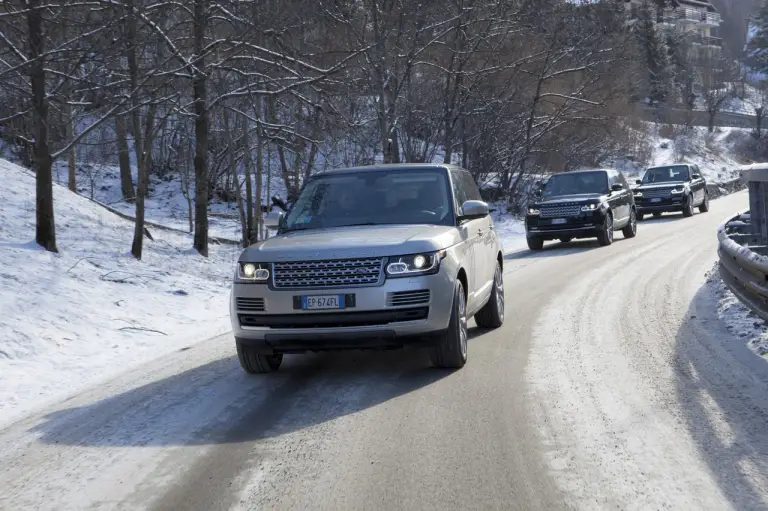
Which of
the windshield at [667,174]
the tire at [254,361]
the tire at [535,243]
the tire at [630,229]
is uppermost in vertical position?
the windshield at [667,174]

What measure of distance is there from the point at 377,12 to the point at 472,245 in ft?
49.8

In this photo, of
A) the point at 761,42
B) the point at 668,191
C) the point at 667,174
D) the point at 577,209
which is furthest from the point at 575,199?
the point at 761,42

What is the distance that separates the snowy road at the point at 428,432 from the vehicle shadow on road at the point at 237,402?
2 centimetres

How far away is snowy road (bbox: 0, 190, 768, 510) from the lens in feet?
15.4

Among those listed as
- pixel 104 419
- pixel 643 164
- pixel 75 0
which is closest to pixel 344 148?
pixel 75 0

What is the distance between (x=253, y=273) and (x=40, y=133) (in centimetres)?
801

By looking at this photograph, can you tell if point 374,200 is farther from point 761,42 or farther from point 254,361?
point 761,42

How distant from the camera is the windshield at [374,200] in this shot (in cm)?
852

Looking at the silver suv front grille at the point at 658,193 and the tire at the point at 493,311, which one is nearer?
the tire at the point at 493,311

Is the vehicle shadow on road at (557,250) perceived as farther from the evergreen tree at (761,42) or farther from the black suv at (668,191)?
the evergreen tree at (761,42)

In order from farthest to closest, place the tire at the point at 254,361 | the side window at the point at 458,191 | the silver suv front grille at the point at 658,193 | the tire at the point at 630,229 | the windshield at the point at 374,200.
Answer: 1. the silver suv front grille at the point at 658,193
2. the tire at the point at 630,229
3. the side window at the point at 458,191
4. the windshield at the point at 374,200
5. the tire at the point at 254,361

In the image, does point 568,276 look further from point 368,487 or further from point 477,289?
point 368,487

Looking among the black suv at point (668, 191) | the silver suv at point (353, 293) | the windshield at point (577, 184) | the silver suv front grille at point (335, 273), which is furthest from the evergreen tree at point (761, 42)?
the silver suv front grille at point (335, 273)

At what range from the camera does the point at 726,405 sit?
626cm
